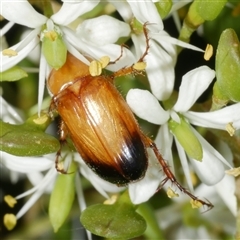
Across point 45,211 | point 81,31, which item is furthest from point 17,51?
point 45,211

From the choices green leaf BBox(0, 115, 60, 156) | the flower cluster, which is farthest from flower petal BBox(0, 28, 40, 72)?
green leaf BBox(0, 115, 60, 156)

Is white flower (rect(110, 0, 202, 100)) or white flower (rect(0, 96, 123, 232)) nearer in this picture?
white flower (rect(110, 0, 202, 100))

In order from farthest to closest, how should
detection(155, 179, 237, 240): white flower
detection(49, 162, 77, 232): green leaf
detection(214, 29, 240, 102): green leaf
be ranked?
detection(155, 179, 237, 240): white flower → detection(49, 162, 77, 232): green leaf → detection(214, 29, 240, 102): green leaf

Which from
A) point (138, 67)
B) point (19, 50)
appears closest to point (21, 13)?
point (19, 50)

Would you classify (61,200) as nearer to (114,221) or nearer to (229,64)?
(114,221)

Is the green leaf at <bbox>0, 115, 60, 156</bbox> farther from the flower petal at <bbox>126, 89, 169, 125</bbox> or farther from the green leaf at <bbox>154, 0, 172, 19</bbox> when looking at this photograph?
the green leaf at <bbox>154, 0, 172, 19</bbox>
